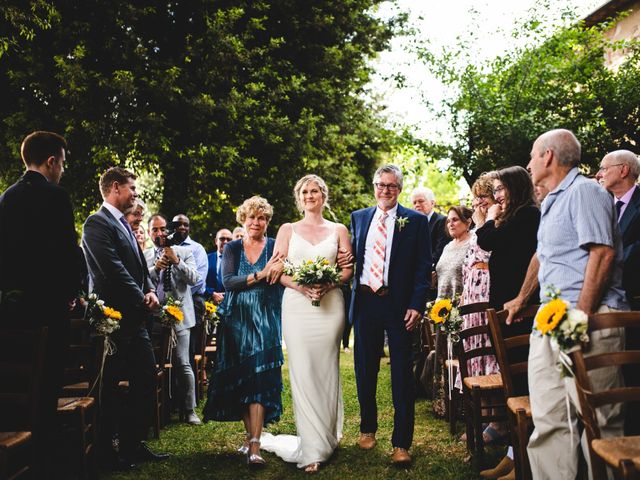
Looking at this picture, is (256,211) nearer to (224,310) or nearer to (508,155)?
(224,310)

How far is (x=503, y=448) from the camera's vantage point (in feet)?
18.6

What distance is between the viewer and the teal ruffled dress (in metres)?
5.78

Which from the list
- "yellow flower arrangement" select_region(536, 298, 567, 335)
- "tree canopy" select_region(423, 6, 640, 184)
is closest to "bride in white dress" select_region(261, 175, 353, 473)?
"yellow flower arrangement" select_region(536, 298, 567, 335)

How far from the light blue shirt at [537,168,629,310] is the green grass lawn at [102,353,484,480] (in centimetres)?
214

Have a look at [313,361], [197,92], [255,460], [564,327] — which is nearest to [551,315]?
[564,327]

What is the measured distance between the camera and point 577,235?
3.59 meters

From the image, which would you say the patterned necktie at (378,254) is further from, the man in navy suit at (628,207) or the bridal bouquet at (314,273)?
the man in navy suit at (628,207)

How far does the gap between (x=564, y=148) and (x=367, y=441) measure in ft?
10.9

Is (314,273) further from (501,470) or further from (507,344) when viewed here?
(501,470)

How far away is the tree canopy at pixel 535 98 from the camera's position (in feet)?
49.0

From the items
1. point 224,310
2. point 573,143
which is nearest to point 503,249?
point 573,143

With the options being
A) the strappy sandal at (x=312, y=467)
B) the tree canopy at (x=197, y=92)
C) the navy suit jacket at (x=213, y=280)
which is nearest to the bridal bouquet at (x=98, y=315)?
the strappy sandal at (x=312, y=467)

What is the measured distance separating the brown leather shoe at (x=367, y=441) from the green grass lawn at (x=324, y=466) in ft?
0.16

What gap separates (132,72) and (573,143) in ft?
37.7
